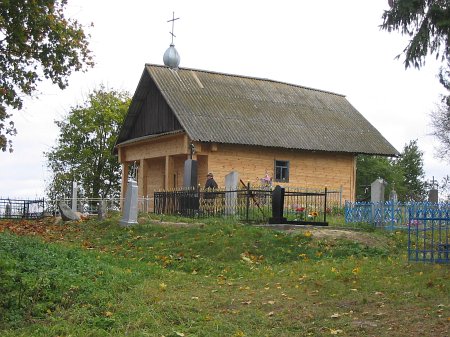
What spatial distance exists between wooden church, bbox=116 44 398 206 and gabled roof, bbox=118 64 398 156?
5 cm

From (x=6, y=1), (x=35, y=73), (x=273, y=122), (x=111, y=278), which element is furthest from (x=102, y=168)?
(x=111, y=278)

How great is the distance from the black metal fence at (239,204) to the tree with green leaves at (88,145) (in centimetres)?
1911

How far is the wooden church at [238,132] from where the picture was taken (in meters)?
28.1

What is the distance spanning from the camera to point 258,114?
1194 inches

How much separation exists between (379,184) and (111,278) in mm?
12461

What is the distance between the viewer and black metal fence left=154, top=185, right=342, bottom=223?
19453 millimetres

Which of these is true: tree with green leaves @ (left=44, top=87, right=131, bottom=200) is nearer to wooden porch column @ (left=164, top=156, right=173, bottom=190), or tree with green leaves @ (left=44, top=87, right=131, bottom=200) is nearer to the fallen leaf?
wooden porch column @ (left=164, top=156, right=173, bottom=190)

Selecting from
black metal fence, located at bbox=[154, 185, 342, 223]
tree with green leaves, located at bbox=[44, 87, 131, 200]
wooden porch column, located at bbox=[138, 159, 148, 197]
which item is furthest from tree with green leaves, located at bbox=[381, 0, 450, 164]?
tree with green leaves, located at bbox=[44, 87, 131, 200]

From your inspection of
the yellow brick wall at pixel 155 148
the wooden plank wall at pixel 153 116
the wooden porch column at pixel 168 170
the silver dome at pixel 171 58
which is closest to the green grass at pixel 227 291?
the yellow brick wall at pixel 155 148

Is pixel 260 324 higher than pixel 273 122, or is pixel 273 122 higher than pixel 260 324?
pixel 273 122

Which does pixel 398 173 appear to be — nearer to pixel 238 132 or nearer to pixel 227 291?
pixel 238 132

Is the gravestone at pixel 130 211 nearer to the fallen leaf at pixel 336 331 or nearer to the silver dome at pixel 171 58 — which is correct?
the fallen leaf at pixel 336 331

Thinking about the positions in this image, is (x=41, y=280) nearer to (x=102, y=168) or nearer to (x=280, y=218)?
(x=280, y=218)

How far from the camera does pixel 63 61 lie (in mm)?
17547
